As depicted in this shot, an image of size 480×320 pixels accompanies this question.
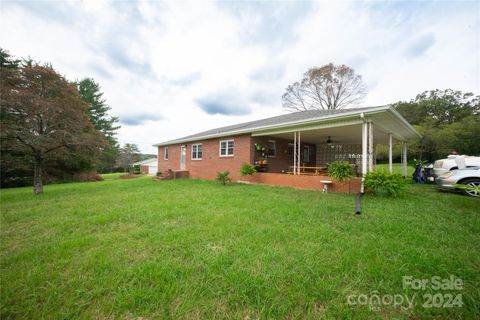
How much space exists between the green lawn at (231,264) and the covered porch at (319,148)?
362 centimetres

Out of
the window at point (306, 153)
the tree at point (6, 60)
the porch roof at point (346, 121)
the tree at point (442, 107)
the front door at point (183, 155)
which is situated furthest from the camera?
the tree at point (442, 107)

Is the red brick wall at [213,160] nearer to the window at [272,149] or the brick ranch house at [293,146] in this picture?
the brick ranch house at [293,146]

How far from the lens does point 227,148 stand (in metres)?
11.5

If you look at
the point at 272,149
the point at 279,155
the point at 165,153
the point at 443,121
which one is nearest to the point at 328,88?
the point at 279,155

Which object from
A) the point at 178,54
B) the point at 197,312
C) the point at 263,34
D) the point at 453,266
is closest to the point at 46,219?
the point at 197,312

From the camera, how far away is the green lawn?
5.48ft

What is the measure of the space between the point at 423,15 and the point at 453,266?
9796mm

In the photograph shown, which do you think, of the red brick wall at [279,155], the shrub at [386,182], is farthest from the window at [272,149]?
the shrub at [386,182]

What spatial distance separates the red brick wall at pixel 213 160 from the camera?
34.4 feet

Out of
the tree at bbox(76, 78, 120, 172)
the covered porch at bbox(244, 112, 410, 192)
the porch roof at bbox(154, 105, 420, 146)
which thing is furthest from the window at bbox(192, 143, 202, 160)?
the tree at bbox(76, 78, 120, 172)

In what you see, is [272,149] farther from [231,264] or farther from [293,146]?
[231,264]

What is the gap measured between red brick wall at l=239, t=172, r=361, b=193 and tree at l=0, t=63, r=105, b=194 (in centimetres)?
876

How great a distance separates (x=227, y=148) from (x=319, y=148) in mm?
7976

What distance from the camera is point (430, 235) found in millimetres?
3127
